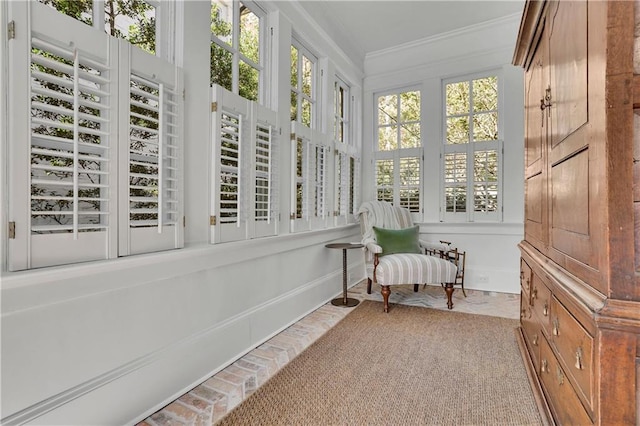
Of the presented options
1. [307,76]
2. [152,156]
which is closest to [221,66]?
[152,156]

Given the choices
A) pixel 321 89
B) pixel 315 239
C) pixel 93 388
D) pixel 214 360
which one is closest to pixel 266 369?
pixel 214 360

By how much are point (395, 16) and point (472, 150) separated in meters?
1.78

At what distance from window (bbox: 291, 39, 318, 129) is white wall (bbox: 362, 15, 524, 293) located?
1405 millimetres

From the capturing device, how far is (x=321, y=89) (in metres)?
3.46

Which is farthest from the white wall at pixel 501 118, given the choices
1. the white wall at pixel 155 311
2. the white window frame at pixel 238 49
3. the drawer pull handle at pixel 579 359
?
the drawer pull handle at pixel 579 359

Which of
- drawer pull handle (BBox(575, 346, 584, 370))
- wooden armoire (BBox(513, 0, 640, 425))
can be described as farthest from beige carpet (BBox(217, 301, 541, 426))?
drawer pull handle (BBox(575, 346, 584, 370))

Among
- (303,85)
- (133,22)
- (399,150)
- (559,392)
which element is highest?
(303,85)

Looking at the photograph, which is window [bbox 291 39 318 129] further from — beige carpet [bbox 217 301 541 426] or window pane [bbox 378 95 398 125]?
beige carpet [bbox 217 301 541 426]

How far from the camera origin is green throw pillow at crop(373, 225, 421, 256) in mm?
3557

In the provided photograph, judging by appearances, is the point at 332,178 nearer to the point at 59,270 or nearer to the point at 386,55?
the point at 386,55

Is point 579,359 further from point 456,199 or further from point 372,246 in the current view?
point 456,199

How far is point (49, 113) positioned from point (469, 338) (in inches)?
114

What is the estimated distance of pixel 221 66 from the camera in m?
2.12

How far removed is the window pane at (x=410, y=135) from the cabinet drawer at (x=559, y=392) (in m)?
3.11
